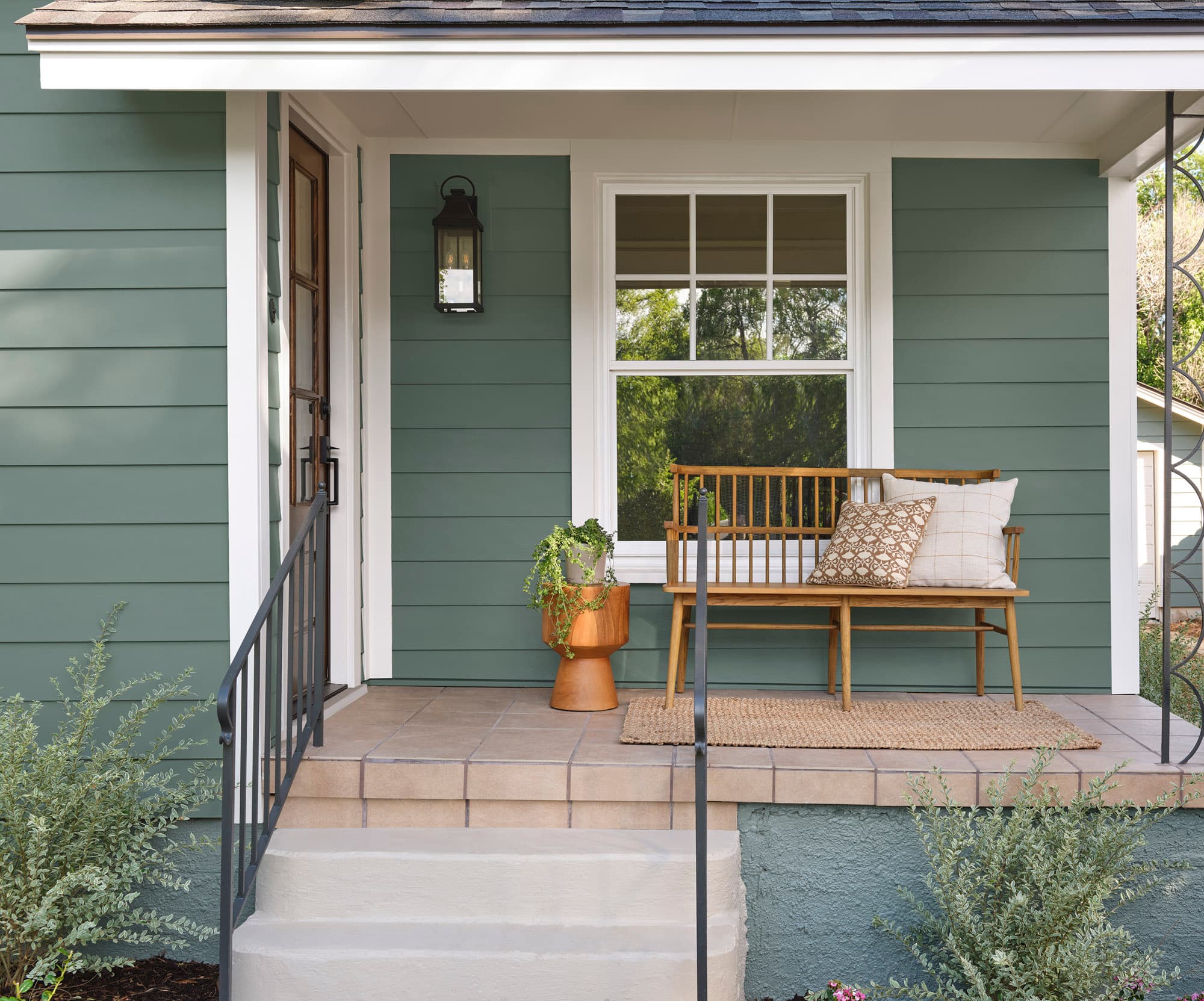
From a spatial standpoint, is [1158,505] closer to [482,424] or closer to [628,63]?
[482,424]

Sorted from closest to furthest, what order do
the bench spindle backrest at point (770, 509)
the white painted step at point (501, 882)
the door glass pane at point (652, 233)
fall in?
the white painted step at point (501, 882), the bench spindle backrest at point (770, 509), the door glass pane at point (652, 233)

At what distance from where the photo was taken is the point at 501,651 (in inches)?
151

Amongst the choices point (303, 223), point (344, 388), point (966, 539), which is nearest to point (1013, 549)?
point (966, 539)

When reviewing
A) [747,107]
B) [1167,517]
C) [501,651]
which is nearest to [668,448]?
[501,651]

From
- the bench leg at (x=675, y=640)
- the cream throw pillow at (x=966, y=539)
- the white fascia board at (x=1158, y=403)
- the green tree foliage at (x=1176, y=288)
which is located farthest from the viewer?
the green tree foliage at (x=1176, y=288)

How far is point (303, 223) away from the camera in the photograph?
339 centimetres

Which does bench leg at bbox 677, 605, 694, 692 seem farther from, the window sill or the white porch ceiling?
the white porch ceiling

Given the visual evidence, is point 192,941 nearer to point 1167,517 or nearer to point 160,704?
point 160,704

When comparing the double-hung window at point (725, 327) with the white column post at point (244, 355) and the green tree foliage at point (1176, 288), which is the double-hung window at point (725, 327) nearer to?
the white column post at point (244, 355)

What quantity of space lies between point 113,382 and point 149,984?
1.63 meters

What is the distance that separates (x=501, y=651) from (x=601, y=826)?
1261 mm

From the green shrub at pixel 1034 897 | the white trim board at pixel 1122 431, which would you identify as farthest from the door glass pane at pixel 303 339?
the white trim board at pixel 1122 431

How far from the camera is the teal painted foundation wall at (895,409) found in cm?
373

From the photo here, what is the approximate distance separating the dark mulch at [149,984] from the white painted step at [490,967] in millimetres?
342
